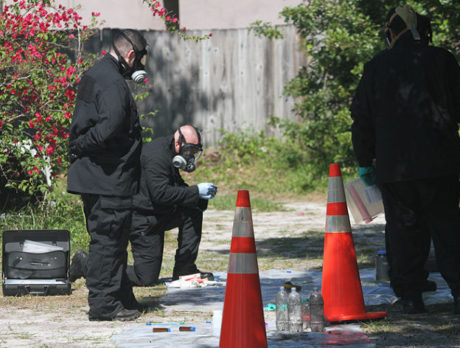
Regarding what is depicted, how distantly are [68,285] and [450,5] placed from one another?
21.1 feet

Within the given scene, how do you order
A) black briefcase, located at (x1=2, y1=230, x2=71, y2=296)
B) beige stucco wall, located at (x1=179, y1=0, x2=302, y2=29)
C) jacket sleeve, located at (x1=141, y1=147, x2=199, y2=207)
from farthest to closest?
beige stucco wall, located at (x1=179, y1=0, x2=302, y2=29), jacket sleeve, located at (x1=141, y1=147, x2=199, y2=207), black briefcase, located at (x1=2, y1=230, x2=71, y2=296)

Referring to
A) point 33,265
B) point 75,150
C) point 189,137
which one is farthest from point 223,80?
point 75,150

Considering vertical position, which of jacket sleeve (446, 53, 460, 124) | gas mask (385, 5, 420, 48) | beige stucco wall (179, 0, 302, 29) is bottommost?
jacket sleeve (446, 53, 460, 124)

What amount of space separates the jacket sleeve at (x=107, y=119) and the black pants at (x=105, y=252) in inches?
14.2

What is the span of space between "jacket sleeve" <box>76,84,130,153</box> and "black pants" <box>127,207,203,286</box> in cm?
178

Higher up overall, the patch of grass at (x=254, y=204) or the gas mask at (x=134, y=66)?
the gas mask at (x=134, y=66)

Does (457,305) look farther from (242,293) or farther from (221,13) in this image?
(221,13)

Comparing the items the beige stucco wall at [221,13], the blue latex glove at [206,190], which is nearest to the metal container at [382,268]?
the blue latex glove at [206,190]

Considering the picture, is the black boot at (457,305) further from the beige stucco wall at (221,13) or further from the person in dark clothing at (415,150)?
the beige stucco wall at (221,13)

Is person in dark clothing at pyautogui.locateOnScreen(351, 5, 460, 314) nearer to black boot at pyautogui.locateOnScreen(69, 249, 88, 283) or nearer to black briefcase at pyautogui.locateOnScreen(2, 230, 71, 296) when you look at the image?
black briefcase at pyautogui.locateOnScreen(2, 230, 71, 296)

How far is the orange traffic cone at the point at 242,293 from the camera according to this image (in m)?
4.62

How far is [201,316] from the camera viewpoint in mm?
5863

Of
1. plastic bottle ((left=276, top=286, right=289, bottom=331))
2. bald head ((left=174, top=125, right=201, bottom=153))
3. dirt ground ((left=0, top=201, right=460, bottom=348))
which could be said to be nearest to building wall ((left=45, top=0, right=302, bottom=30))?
dirt ground ((left=0, top=201, right=460, bottom=348))

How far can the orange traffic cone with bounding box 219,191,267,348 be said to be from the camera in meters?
4.62
